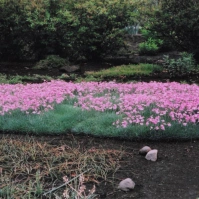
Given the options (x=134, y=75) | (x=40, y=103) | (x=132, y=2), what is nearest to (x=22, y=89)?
(x=40, y=103)

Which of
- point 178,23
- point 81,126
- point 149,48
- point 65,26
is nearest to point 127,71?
point 178,23

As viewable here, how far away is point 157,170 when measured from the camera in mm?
4926

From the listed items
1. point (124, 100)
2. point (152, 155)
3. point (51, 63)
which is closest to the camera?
point (152, 155)

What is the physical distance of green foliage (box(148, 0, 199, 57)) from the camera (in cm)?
1295

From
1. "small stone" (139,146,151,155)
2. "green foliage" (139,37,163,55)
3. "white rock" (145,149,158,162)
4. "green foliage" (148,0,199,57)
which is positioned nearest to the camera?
"white rock" (145,149,158,162)

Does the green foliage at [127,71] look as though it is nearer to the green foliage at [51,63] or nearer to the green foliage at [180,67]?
the green foliage at [180,67]

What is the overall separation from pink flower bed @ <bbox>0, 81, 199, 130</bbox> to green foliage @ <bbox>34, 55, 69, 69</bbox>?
5726 mm

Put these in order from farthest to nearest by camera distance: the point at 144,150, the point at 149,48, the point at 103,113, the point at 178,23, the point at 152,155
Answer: the point at 149,48
the point at 178,23
the point at 103,113
the point at 144,150
the point at 152,155

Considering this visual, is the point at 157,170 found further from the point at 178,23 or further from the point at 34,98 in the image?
the point at 178,23

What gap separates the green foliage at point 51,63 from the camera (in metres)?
14.2

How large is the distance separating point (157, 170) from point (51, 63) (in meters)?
9.97

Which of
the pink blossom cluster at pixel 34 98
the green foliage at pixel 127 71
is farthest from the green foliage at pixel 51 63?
the pink blossom cluster at pixel 34 98

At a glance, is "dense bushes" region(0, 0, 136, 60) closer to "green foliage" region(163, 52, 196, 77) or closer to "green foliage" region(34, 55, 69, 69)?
"green foliage" region(34, 55, 69, 69)

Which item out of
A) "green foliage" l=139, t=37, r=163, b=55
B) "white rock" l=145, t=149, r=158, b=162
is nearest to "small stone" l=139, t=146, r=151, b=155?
Result: "white rock" l=145, t=149, r=158, b=162
